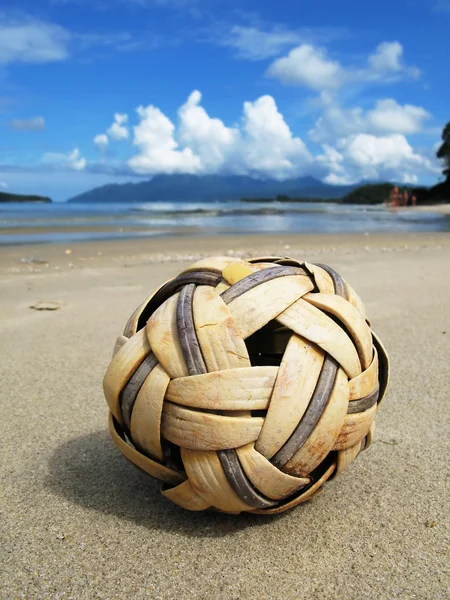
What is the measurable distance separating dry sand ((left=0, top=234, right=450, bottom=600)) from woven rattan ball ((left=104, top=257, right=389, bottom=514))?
19 centimetres

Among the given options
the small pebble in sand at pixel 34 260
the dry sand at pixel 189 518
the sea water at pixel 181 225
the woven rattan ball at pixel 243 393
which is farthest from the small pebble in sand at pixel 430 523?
the sea water at pixel 181 225

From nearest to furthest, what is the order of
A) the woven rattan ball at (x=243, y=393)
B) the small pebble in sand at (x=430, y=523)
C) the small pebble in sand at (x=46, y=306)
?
the woven rattan ball at (x=243, y=393) → the small pebble in sand at (x=430, y=523) → the small pebble in sand at (x=46, y=306)

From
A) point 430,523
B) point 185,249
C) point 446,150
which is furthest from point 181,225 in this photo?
point 446,150

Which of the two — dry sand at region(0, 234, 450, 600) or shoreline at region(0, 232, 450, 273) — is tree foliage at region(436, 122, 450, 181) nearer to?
shoreline at region(0, 232, 450, 273)

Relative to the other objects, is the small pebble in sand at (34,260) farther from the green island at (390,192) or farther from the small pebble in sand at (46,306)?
the green island at (390,192)

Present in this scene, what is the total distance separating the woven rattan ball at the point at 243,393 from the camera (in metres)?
1.87

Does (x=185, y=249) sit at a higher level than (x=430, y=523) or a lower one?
higher

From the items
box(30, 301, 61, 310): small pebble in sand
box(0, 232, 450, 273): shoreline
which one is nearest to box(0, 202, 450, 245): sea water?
box(0, 232, 450, 273): shoreline

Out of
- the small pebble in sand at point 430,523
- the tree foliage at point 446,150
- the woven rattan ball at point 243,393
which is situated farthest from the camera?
the tree foliage at point 446,150

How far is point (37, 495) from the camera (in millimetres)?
→ 2410

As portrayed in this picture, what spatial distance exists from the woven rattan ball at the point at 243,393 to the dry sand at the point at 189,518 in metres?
0.19

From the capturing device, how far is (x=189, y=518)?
7.32 feet

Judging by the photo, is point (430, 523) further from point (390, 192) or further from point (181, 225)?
point (390, 192)

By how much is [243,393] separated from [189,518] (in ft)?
2.31
